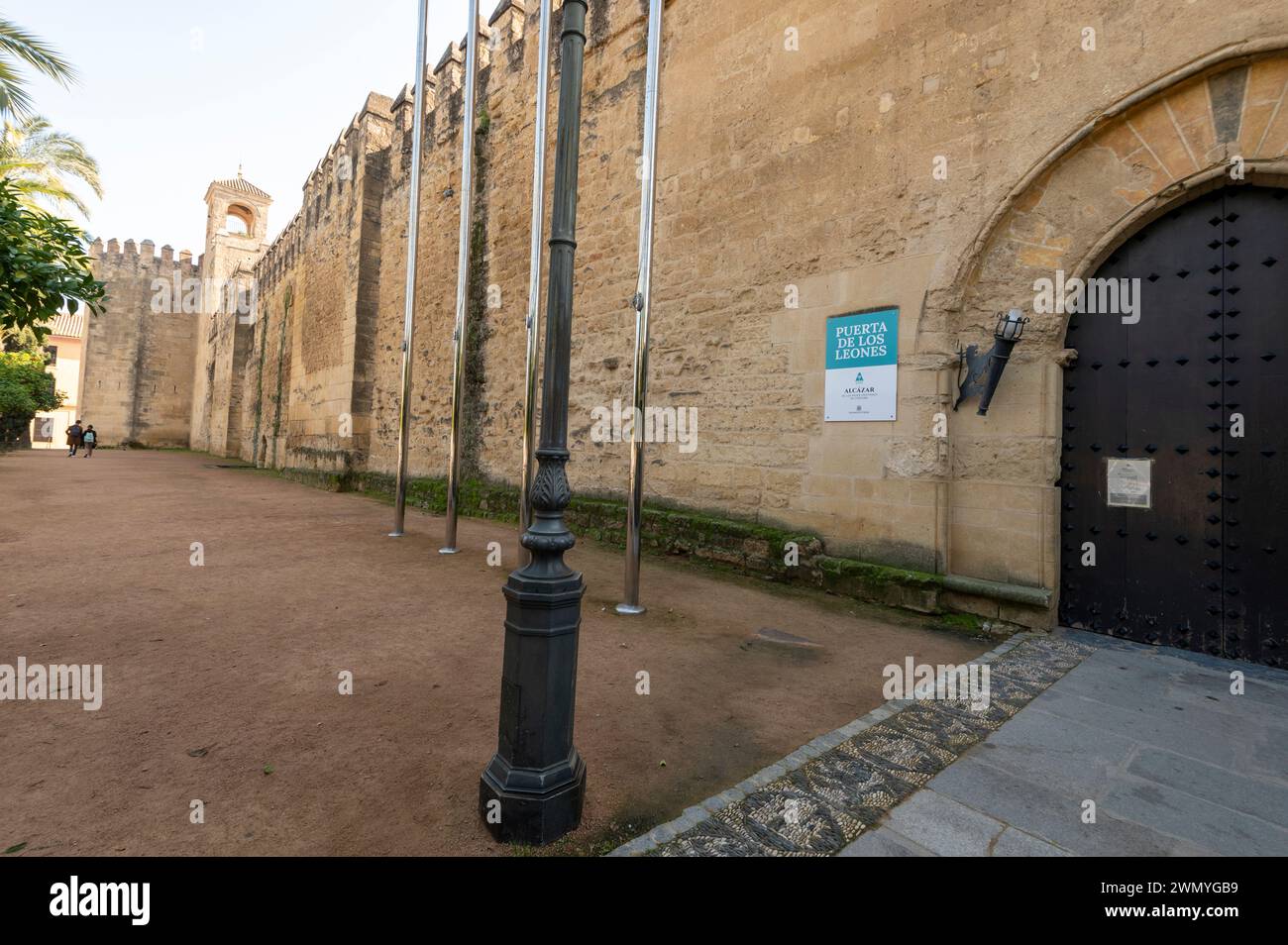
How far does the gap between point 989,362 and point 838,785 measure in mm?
3431

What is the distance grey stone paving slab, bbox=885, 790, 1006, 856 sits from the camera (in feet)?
5.80

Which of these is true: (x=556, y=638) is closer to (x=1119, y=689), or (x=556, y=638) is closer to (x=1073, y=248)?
(x=1119, y=689)

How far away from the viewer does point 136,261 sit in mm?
31938

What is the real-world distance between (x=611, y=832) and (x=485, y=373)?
845 centimetres

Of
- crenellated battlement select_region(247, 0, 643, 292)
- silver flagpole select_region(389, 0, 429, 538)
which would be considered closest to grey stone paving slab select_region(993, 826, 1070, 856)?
silver flagpole select_region(389, 0, 429, 538)

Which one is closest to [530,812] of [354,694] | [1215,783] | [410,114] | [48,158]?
[354,694]

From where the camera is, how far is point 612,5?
763 centimetres

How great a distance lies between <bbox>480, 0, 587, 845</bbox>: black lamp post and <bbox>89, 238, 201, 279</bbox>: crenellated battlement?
132ft

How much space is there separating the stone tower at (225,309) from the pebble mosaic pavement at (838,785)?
28290mm

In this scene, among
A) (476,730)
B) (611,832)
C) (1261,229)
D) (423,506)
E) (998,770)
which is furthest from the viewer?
(423,506)

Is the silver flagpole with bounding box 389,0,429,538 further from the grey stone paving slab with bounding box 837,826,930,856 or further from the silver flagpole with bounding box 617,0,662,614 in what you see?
the grey stone paving slab with bounding box 837,826,930,856

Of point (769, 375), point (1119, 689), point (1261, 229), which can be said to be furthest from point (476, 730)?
point (1261, 229)

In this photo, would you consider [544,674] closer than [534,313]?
Yes

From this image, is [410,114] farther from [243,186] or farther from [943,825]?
[243,186]
